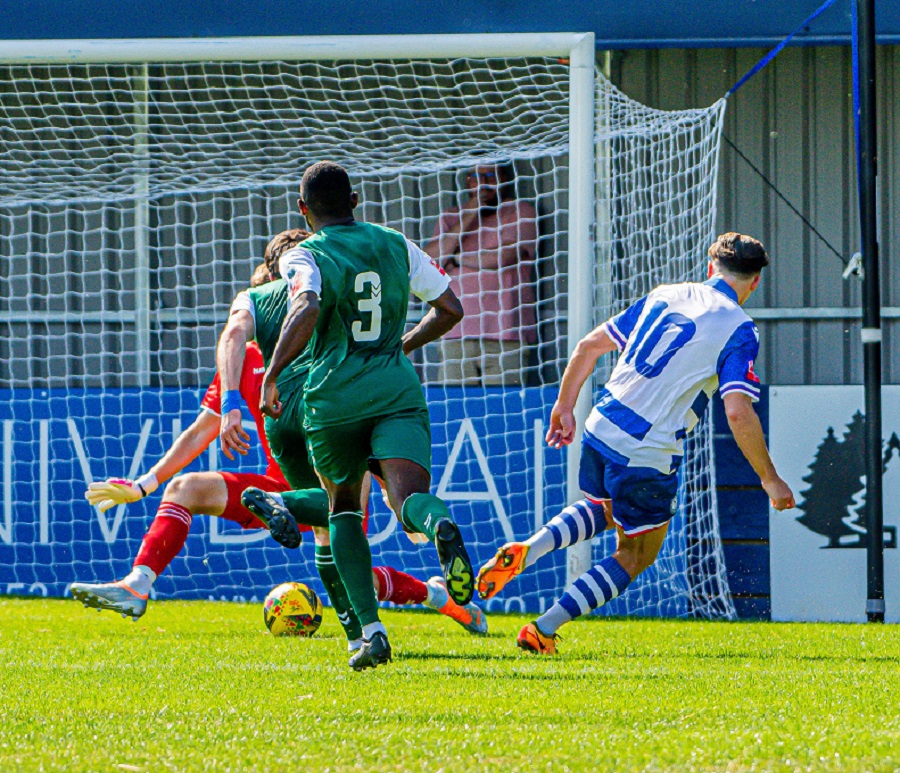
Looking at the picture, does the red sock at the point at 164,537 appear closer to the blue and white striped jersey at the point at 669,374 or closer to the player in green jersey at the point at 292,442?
the player in green jersey at the point at 292,442

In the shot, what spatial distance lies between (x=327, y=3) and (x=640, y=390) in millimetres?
4751

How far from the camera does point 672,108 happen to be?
10.7 m

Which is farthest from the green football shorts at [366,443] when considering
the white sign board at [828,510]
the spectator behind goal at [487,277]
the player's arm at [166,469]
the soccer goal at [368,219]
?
the spectator behind goal at [487,277]

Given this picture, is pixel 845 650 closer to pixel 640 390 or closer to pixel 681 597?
pixel 640 390

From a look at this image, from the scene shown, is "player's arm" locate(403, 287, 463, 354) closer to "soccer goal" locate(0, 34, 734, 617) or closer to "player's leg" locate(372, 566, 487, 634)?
"player's leg" locate(372, 566, 487, 634)

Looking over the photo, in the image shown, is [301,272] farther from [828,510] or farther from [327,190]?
[828,510]

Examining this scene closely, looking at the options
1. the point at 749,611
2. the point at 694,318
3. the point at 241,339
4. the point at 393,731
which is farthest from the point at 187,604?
the point at 393,731

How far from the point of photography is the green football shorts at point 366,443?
14.9 feet

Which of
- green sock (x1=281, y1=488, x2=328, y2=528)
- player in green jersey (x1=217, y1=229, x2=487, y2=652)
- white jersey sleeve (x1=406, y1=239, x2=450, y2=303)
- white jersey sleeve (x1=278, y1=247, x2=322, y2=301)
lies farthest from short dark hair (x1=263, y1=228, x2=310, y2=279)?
white jersey sleeve (x1=278, y1=247, x2=322, y2=301)

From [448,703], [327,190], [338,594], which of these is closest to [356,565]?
[338,594]

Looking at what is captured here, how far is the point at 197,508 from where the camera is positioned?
6.34 m

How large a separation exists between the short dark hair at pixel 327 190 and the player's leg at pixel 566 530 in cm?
149

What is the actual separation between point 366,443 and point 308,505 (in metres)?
0.75

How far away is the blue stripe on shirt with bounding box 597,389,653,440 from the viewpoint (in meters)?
5.51
